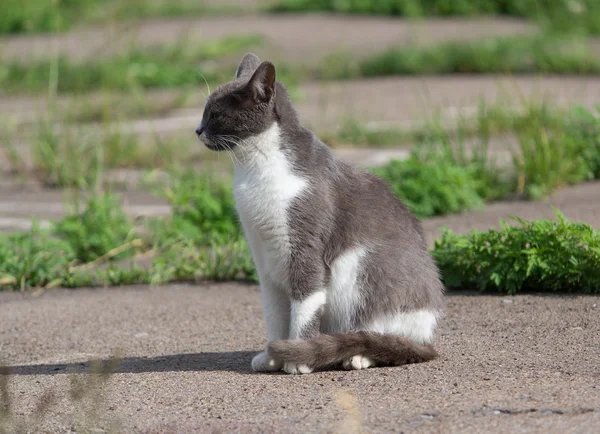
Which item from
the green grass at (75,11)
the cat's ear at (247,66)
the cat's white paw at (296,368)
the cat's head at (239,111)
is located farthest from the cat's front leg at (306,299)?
the green grass at (75,11)

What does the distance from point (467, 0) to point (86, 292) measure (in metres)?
11.5

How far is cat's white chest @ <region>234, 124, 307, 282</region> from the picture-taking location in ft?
13.1

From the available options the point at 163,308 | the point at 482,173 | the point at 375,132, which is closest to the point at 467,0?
the point at 375,132

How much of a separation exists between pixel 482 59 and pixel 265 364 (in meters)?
8.68

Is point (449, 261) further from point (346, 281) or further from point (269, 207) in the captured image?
point (269, 207)

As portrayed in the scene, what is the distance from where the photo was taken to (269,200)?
400cm

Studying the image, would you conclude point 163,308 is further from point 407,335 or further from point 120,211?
point 407,335

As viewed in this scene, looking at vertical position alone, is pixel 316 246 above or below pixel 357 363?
above

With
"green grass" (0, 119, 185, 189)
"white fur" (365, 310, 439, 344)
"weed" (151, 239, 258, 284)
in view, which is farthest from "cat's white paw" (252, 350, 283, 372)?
"green grass" (0, 119, 185, 189)

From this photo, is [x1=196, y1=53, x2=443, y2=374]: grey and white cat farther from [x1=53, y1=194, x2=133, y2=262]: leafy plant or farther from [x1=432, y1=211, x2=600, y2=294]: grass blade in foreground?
[x1=53, y1=194, x2=133, y2=262]: leafy plant

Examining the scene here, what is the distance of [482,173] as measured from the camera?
7254mm

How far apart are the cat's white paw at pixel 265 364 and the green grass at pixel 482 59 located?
817 centimetres

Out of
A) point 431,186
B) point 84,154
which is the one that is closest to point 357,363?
point 431,186

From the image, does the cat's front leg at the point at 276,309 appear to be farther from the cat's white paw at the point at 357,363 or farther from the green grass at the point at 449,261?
the green grass at the point at 449,261
